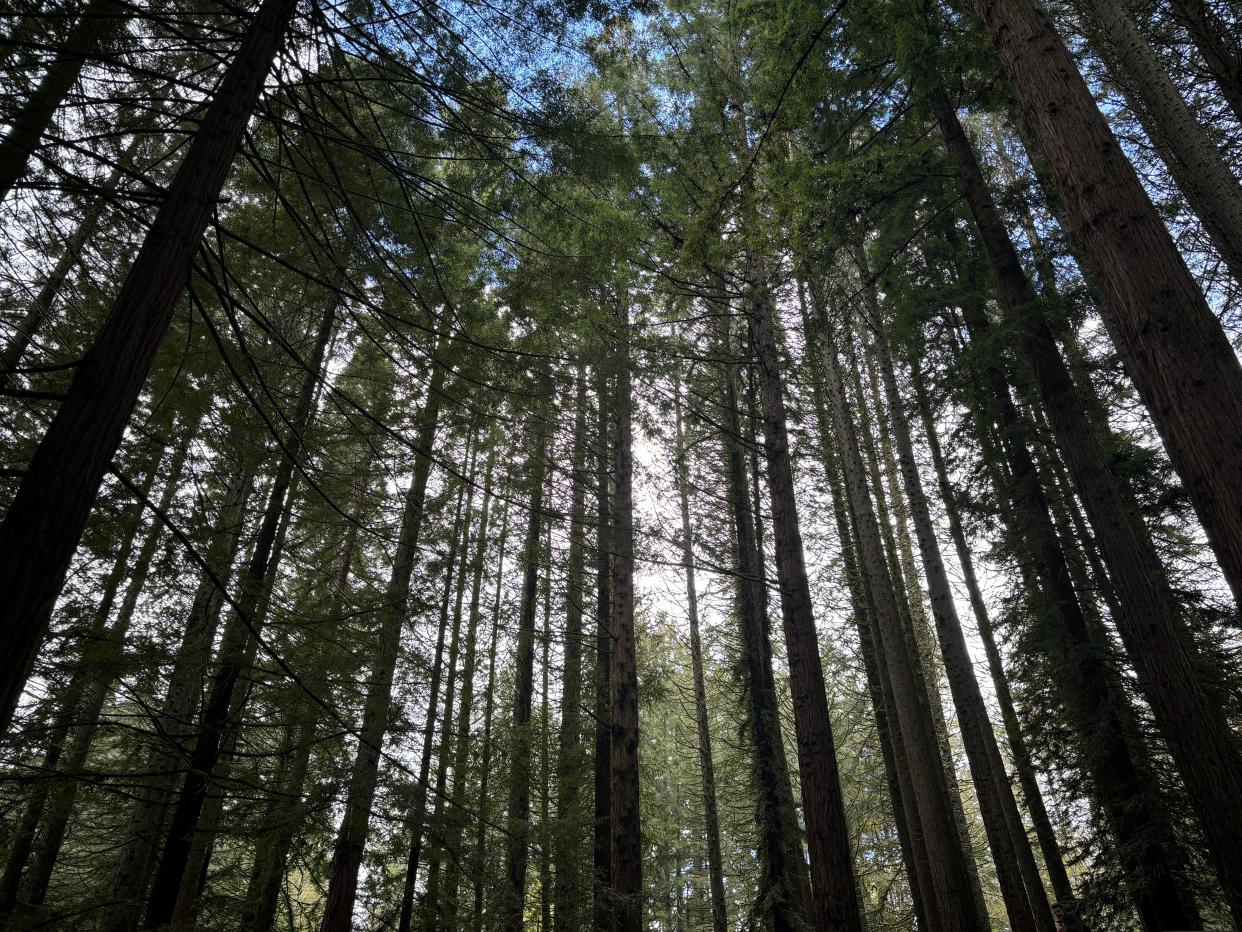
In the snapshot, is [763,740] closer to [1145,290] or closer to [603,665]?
[603,665]

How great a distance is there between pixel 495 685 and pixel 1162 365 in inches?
551

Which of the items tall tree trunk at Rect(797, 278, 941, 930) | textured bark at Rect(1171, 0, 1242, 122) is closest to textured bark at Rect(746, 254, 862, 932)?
tall tree trunk at Rect(797, 278, 941, 930)

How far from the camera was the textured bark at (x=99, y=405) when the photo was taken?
1.68 metres

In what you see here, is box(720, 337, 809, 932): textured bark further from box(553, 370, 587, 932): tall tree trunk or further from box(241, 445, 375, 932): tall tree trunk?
box(241, 445, 375, 932): tall tree trunk

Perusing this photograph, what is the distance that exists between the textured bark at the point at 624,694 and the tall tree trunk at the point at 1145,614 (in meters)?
4.61

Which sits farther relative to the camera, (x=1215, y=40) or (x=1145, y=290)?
(x=1215, y=40)

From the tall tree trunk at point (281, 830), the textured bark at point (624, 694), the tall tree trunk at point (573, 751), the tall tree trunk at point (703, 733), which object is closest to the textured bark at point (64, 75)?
the tall tree trunk at point (281, 830)

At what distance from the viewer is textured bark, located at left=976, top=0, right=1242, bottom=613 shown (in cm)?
280

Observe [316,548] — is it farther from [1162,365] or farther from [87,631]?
[1162,365]

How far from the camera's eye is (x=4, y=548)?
1.67 m

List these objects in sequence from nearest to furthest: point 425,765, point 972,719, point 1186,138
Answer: point 1186,138 → point 972,719 → point 425,765

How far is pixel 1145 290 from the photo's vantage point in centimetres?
312

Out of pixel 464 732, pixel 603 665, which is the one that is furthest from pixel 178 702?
pixel 603 665

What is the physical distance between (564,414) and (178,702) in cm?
719
